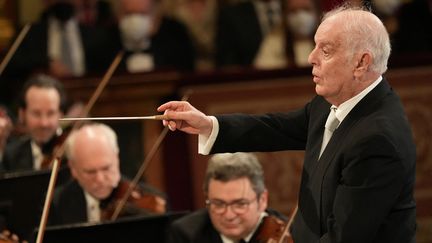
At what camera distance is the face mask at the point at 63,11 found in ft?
22.4

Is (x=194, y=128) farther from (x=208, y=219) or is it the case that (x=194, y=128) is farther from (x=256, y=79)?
(x=256, y=79)

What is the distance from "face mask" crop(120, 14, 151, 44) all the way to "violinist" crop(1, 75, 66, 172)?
53.4 inches

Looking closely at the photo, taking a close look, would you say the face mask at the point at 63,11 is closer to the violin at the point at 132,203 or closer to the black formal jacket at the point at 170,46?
the black formal jacket at the point at 170,46

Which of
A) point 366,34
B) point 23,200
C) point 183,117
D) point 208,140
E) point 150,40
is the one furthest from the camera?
point 150,40

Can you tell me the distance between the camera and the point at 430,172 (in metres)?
6.53

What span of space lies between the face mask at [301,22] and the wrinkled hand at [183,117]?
4281 mm

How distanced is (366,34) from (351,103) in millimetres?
209

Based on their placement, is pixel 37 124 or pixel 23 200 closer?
pixel 23 200

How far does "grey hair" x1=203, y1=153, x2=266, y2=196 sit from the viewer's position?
160 inches

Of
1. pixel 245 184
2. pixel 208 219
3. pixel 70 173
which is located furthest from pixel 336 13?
pixel 70 173

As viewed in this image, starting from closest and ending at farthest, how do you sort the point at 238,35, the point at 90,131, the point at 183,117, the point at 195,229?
1. the point at 183,117
2. the point at 195,229
3. the point at 90,131
4. the point at 238,35

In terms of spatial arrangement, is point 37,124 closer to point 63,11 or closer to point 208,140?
point 63,11

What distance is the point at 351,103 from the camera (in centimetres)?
291

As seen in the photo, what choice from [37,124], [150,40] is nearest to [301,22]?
[150,40]
